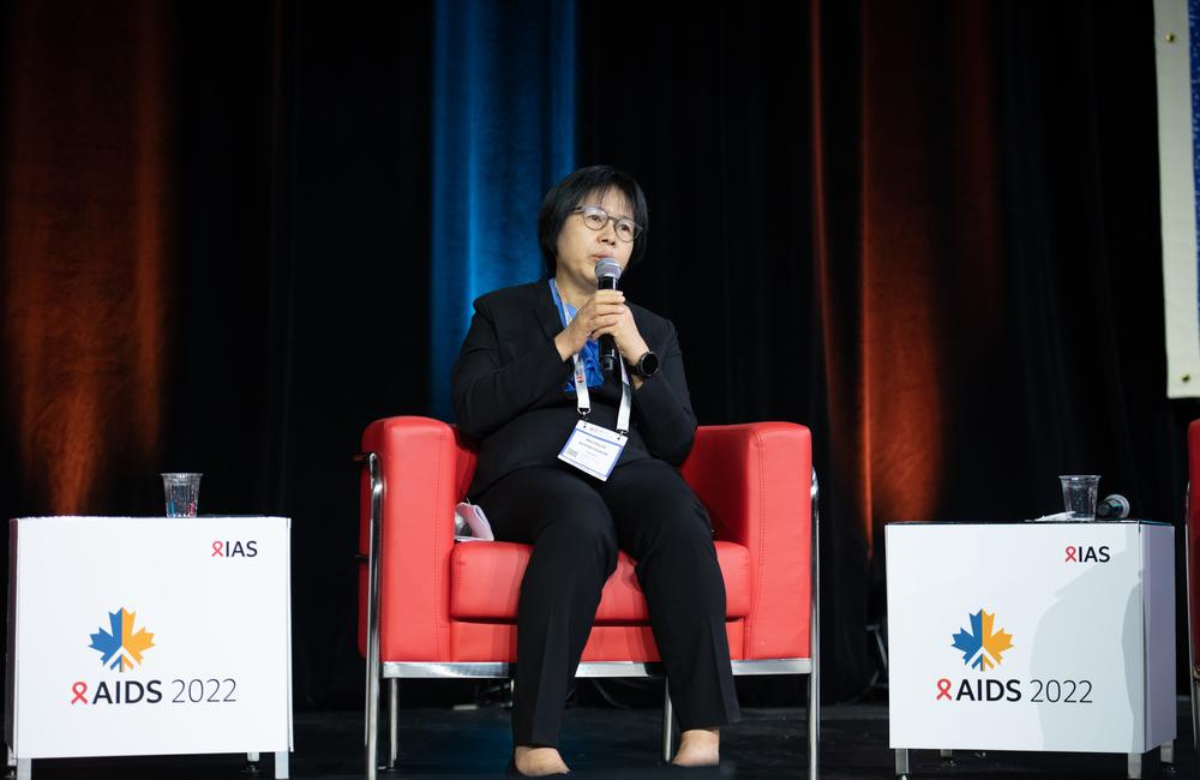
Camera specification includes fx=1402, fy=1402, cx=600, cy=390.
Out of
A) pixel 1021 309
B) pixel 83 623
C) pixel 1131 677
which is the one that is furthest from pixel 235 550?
pixel 1021 309

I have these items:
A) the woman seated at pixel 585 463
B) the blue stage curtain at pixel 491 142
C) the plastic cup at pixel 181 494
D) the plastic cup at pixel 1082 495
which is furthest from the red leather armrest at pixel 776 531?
the blue stage curtain at pixel 491 142

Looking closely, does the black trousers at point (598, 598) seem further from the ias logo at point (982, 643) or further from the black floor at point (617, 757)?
the ias logo at point (982, 643)

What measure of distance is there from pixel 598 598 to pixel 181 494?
0.78 m

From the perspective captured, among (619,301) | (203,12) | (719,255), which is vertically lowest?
(619,301)

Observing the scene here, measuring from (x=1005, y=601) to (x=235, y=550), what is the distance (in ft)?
4.39

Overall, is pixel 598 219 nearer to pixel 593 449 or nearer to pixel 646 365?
pixel 646 365

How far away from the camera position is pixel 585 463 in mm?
2496

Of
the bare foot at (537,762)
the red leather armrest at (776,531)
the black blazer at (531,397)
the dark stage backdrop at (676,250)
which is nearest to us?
the bare foot at (537,762)

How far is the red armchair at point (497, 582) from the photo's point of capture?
7.45 ft

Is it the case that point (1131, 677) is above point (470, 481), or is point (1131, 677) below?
below

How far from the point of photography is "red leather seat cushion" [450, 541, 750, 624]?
2268 millimetres

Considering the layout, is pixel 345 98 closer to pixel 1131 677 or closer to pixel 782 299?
pixel 782 299

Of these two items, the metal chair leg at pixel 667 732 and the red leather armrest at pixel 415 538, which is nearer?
the red leather armrest at pixel 415 538

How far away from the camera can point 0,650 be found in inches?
128
